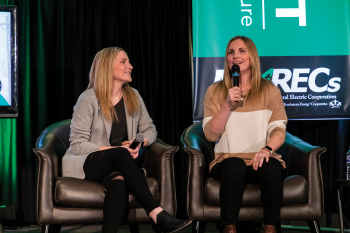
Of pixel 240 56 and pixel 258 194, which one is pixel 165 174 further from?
pixel 240 56

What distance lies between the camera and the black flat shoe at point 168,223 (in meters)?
1.93

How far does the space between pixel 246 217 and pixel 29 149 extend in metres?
2.10

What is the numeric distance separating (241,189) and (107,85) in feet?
3.52

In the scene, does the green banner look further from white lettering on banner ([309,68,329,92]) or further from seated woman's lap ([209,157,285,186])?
seated woman's lap ([209,157,285,186])

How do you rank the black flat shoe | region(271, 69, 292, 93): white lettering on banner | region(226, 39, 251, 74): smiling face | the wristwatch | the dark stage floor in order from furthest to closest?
1. region(271, 69, 292, 93): white lettering on banner
2. the dark stage floor
3. region(226, 39, 251, 74): smiling face
4. the wristwatch
5. the black flat shoe

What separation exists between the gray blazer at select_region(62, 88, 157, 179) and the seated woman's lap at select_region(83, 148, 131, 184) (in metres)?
0.07

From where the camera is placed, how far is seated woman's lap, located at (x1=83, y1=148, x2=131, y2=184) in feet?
6.95

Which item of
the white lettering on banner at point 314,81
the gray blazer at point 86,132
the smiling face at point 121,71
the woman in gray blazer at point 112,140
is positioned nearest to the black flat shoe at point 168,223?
the woman in gray blazer at point 112,140

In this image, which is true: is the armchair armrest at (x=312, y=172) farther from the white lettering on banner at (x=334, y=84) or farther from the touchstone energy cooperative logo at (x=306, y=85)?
the white lettering on banner at (x=334, y=84)

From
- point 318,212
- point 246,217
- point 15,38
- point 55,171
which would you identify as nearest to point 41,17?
point 15,38

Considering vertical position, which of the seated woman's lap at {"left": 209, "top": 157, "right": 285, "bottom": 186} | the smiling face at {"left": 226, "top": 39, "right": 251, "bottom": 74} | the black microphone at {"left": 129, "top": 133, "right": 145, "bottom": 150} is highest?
the smiling face at {"left": 226, "top": 39, "right": 251, "bottom": 74}

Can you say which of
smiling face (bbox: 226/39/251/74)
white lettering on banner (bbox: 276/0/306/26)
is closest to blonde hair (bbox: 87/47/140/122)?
smiling face (bbox: 226/39/251/74)

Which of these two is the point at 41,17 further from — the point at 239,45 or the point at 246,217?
the point at 246,217

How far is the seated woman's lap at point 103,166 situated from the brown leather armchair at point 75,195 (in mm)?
62
